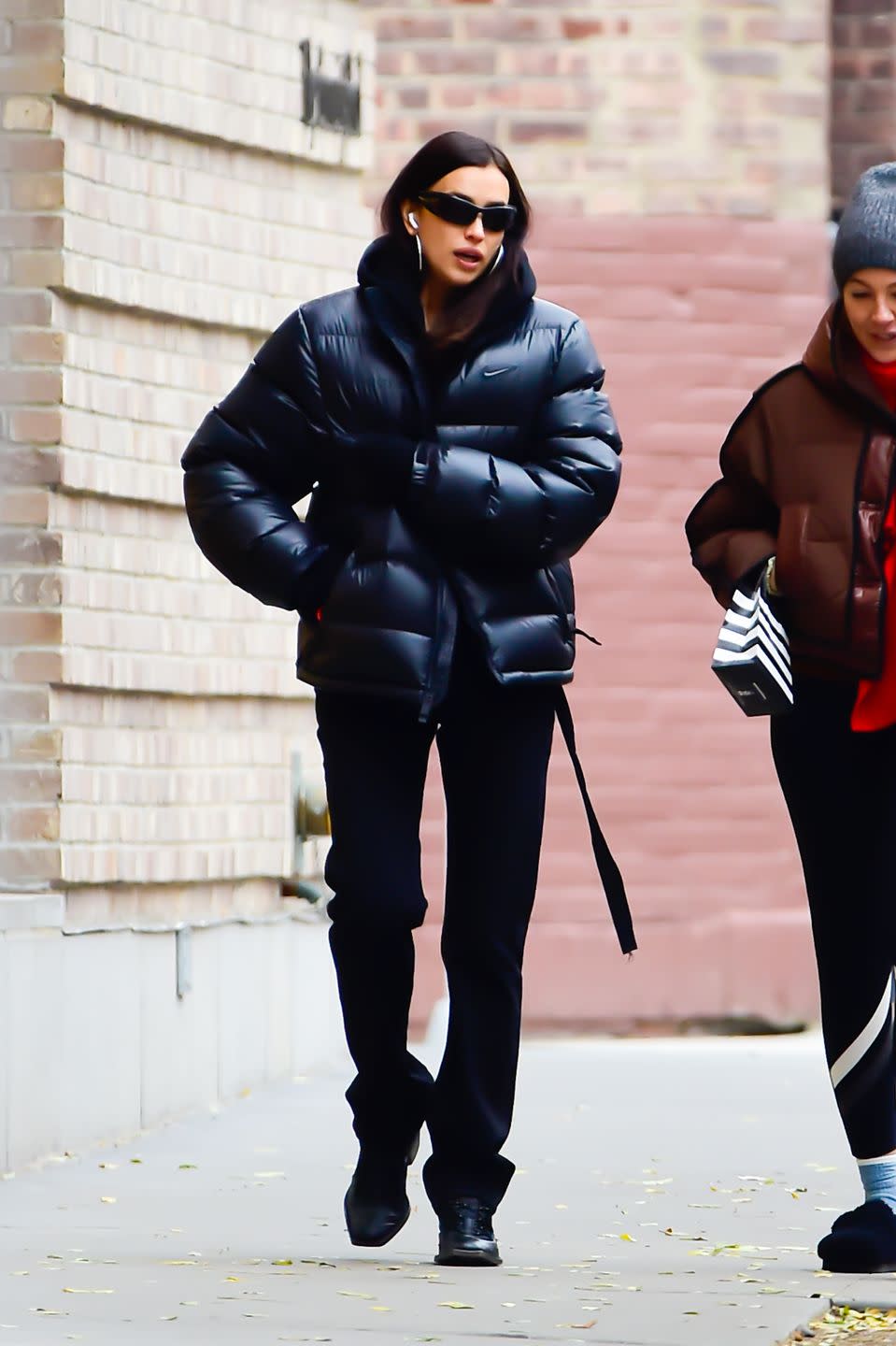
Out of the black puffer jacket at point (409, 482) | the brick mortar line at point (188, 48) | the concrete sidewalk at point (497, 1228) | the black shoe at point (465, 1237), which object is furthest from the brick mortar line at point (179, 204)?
the black shoe at point (465, 1237)

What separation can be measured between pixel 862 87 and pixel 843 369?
16.9ft

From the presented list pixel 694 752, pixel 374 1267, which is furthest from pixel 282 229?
pixel 374 1267

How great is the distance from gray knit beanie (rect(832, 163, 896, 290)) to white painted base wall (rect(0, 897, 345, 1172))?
2380 millimetres

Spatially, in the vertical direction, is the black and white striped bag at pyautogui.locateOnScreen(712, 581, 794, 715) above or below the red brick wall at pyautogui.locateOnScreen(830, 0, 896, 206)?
below

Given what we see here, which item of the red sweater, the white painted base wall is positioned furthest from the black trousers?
the white painted base wall

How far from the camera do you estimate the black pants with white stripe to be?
5.06 m

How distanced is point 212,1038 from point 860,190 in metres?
3.19

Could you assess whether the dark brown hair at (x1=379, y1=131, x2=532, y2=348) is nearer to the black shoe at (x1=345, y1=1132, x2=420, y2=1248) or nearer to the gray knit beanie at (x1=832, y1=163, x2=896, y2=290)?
the gray knit beanie at (x1=832, y1=163, x2=896, y2=290)

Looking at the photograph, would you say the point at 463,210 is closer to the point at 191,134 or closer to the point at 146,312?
the point at 146,312

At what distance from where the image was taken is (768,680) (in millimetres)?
4949

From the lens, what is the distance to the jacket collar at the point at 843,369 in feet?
16.5

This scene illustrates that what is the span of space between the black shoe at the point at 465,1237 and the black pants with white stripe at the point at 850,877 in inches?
25.7

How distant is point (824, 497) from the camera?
16.5 ft

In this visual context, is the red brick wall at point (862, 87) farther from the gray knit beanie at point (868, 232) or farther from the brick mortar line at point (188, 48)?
the gray knit beanie at point (868, 232)
